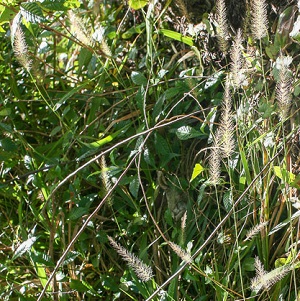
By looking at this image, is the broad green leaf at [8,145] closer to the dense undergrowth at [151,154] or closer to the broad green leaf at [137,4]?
the dense undergrowth at [151,154]

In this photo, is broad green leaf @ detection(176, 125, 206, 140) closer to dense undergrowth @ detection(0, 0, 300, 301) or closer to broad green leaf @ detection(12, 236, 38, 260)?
dense undergrowth @ detection(0, 0, 300, 301)

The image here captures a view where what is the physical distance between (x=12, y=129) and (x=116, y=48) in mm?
355

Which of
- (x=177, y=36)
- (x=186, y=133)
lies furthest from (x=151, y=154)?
(x=177, y=36)

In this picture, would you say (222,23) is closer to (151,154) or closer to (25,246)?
(151,154)

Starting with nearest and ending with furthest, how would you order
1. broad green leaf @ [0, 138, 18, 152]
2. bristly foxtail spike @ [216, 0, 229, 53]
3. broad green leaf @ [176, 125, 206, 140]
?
bristly foxtail spike @ [216, 0, 229, 53]
broad green leaf @ [176, 125, 206, 140]
broad green leaf @ [0, 138, 18, 152]

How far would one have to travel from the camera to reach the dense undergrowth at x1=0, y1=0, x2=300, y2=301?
1.46m

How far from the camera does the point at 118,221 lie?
1639 mm

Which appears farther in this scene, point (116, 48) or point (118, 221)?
point (116, 48)

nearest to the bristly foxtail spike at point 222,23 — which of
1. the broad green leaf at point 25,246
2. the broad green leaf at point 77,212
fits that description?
the broad green leaf at point 77,212

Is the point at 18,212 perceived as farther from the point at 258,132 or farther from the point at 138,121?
the point at 258,132

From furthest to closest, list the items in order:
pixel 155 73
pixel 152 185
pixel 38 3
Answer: pixel 155 73
pixel 152 185
pixel 38 3

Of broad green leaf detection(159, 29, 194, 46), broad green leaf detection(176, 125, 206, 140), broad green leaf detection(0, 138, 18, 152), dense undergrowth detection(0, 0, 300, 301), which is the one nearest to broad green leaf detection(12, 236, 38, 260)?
dense undergrowth detection(0, 0, 300, 301)

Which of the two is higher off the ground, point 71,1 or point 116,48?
point 71,1

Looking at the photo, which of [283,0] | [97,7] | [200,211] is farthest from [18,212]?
[283,0]
